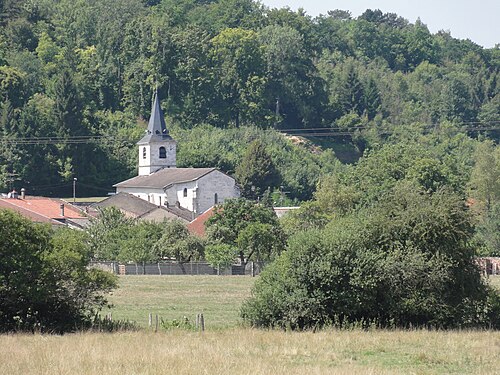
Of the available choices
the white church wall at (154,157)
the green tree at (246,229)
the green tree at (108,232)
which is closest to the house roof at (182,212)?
the white church wall at (154,157)

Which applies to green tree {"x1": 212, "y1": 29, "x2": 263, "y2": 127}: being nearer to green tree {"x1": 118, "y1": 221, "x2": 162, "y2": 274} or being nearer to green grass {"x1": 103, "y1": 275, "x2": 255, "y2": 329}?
green tree {"x1": 118, "y1": 221, "x2": 162, "y2": 274}

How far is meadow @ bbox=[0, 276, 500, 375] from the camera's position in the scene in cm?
2852

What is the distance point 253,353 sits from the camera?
3191 centimetres

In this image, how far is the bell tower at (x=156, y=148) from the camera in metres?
118

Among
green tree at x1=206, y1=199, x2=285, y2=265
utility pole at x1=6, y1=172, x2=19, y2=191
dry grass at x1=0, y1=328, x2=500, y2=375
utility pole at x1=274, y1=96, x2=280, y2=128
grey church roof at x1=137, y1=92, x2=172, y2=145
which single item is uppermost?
utility pole at x1=274, y1=96, x2=280, y2=128

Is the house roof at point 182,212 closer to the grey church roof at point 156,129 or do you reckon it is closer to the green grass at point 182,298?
the grey church roof at point 156,129

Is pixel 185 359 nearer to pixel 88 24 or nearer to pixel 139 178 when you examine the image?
A: pixel 139 178

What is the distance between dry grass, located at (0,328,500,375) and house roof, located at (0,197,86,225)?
54.8 m

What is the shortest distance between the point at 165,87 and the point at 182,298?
83902 millimetres

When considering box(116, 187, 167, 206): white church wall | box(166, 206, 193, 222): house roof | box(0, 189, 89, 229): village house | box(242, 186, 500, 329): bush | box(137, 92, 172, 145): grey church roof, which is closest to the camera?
box(242, 186, 500, 329): bush

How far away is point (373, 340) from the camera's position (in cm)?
3491

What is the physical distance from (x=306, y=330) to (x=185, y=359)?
28.8ft

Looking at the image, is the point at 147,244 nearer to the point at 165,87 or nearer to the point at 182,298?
the point at 182,298

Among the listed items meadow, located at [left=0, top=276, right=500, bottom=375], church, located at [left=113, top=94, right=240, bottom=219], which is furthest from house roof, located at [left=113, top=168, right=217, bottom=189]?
meadow, located at [left=0, top=276, right=500, bottom=375]
